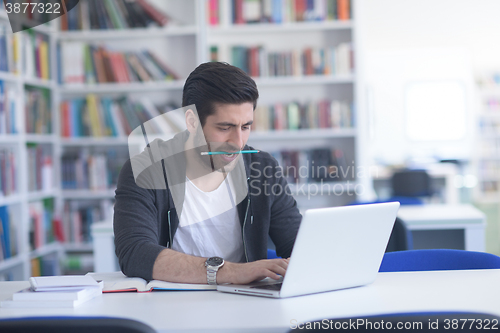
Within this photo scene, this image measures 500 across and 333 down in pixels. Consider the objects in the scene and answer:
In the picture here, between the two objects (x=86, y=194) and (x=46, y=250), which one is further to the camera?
(x=86, y=194)

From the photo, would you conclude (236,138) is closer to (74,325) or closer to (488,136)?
(74,325)

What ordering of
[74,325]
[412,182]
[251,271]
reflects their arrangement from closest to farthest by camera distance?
[74,325] → [251,271] → [412,182]

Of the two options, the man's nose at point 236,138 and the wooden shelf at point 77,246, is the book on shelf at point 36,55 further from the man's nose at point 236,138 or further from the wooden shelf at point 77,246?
the man's nose at point 236,138

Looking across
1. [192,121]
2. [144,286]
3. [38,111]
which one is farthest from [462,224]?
[38,111]

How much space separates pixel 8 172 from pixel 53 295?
226 centimetres

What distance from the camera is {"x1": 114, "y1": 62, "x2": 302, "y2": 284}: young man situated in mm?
1410

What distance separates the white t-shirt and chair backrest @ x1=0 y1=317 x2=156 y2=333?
2.46 feet

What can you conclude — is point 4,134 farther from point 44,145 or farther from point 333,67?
point 333,67

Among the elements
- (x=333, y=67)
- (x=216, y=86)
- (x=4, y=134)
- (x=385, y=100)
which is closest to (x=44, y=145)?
(x=4, y=134)

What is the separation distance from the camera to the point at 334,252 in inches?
41.4

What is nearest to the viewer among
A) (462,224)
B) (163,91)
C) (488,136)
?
(462,224)

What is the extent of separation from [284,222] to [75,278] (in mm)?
663

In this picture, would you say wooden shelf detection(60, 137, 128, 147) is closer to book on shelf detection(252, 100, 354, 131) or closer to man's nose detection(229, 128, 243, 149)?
book on shelf detection(252, 100, 354, 131)

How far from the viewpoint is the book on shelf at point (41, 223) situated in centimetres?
335
